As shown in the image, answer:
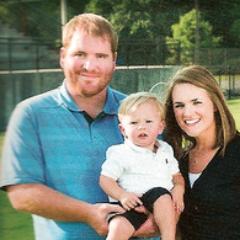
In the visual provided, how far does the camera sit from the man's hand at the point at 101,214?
32.3 inches

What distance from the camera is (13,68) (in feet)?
3.74

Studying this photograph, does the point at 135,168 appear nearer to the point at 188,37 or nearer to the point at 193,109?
the point at 193,109

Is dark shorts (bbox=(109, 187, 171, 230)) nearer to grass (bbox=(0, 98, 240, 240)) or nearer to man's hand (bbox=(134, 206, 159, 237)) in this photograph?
man's hand (bbox=(134, 206, 159, 237))

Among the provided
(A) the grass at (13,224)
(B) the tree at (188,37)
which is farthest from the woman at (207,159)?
(A) the grass at (13,224)

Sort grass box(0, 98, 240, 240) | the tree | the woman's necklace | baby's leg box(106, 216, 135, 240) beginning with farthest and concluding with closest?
grass box(0, 98, 240, 240), the tree, the woman's necklace, baby's leg box(106, 216, 135, 240)

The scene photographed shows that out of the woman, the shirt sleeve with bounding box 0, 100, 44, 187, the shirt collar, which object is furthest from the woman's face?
the shirt sleeve with bounding box 0, 100, 44, 187

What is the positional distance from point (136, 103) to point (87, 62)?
9cm

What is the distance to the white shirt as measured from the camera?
85cm

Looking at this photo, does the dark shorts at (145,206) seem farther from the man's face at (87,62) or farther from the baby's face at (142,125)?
the man's face at (87,62)

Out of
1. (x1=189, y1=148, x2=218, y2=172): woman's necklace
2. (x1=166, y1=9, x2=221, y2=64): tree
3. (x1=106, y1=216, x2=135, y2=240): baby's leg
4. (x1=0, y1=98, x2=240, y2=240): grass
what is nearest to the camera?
(x1=106, y1=216, x2=135, y2=240): baby's leg

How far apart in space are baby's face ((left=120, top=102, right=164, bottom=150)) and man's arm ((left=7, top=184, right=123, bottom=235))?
106 mm

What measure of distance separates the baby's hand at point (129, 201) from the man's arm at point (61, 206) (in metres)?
0.01

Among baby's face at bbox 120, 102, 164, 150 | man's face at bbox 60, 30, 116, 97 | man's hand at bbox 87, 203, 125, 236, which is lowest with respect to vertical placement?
man's hand at bbox 87, 203, 125, 236

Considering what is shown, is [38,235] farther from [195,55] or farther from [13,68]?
[195,55]
